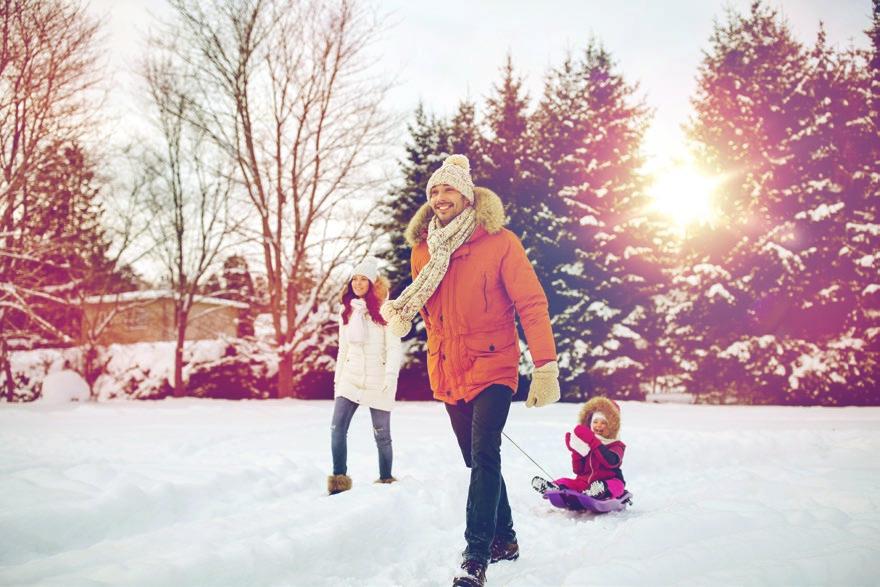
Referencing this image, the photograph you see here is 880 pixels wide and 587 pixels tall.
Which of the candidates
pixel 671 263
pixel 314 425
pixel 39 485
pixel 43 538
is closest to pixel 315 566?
pixel 43 538

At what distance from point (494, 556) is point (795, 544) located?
1481 mm

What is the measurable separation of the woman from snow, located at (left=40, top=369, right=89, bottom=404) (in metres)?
14.2

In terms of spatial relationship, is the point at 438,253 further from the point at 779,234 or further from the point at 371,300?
the point at 779,234

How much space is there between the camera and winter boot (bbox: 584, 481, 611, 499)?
4453 millimetres

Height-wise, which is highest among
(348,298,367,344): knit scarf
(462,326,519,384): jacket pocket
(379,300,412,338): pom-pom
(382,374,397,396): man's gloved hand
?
(348,298,367,344): knit scarf

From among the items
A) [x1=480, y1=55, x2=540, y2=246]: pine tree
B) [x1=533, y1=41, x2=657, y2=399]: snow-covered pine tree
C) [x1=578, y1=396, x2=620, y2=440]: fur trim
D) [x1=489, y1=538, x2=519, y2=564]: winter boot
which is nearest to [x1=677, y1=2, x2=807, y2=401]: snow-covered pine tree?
[x1=533, y1=41, x2=657, y2=399]: snow-covered pine tree

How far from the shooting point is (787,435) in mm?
8219

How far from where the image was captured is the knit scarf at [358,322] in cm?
516

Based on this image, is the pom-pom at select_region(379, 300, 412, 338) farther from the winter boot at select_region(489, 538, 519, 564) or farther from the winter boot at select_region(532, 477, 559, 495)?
the winter boot at select_region(532, 477, 559, 495)

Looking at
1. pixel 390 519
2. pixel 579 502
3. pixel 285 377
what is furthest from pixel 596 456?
pixel 285 377

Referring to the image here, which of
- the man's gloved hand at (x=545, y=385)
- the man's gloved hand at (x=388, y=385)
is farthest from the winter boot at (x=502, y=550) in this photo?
the man's gloved hand at (x=388, y=385)

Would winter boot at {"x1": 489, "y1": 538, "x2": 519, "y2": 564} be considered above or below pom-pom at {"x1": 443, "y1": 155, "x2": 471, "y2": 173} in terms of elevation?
below

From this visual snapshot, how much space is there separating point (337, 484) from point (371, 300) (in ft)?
5.19

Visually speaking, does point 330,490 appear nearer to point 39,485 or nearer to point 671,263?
point 39,485
